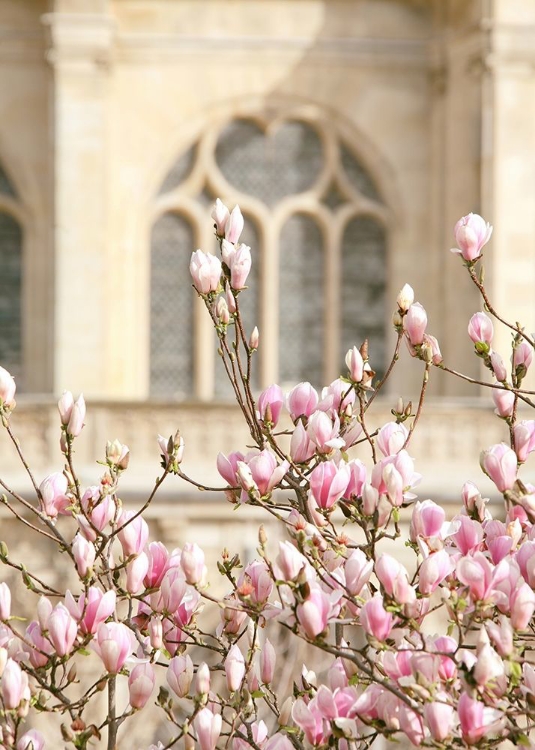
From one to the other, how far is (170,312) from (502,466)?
35.3 ft

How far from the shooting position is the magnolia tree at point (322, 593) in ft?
8.29

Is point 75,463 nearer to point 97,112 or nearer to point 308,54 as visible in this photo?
point 97,112

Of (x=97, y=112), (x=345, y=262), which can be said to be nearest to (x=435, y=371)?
(x=345, y=262)

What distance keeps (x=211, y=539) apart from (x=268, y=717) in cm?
125

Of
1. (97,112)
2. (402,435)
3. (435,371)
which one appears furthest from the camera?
(435,371)

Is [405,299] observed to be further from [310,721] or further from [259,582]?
[310,721]

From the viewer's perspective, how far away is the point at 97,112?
1223cm

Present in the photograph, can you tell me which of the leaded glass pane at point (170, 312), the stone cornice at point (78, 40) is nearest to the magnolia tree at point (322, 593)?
the stone cornice at point (78, 40)

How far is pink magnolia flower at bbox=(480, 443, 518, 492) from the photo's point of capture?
9.39ft

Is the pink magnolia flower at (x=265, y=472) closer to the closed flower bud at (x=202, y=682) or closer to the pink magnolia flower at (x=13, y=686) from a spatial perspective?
the closed flower bud at (x=202, y=682)

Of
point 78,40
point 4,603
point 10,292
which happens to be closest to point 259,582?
point 4,603

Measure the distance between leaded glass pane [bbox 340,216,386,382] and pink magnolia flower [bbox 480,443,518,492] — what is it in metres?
10.7

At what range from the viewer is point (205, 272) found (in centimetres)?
313

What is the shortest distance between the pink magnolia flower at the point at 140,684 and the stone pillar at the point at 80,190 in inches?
364
